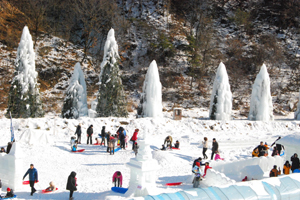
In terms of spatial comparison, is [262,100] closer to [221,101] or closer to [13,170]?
[221,101]

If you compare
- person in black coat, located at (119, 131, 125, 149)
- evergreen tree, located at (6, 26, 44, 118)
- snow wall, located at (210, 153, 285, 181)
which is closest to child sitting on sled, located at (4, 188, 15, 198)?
person in black coat, located at (119, 131, 125, 149)

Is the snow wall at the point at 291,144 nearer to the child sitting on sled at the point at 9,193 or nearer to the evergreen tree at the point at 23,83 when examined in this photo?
the child sitting on sled at the point at 9,193

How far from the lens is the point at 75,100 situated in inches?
915

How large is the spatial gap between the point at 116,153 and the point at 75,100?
8.40 meters

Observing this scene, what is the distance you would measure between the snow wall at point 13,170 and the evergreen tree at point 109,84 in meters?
12.3

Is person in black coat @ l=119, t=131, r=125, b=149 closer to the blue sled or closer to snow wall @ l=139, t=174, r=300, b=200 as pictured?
the blue sled

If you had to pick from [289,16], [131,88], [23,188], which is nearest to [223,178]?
[23,188]

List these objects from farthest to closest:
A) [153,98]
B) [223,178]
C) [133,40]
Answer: [133,40] < [153,98] < [223,178]

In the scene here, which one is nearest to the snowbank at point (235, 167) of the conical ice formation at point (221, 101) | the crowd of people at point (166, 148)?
the crowd of people at point (166, 148)

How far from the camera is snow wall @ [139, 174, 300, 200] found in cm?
741

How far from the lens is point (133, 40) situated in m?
44.8

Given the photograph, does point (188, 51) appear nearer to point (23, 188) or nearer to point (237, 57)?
point (237, 57)

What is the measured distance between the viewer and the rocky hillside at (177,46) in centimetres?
3700

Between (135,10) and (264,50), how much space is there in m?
20.7
